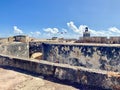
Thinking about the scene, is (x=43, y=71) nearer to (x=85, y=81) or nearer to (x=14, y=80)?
(x=14, y=80)

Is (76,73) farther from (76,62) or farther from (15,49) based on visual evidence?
(15,49)

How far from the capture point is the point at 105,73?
3.86 m

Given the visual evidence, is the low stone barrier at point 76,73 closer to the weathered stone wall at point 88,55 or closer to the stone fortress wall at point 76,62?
the stone fortress wall at point 76,62

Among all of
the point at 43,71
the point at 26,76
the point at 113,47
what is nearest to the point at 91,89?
the point at 43,71

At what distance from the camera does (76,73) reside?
4.32 metres

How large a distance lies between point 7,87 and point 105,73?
2.30 meters

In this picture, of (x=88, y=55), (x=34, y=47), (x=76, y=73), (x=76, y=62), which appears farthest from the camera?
(x=34, y=47)

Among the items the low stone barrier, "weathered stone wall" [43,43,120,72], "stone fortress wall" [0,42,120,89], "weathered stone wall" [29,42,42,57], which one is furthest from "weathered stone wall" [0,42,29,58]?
the low stone barrier

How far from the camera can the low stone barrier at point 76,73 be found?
12.3 feet

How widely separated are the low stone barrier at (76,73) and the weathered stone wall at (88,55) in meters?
3.85

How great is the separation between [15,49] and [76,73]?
27.7ft

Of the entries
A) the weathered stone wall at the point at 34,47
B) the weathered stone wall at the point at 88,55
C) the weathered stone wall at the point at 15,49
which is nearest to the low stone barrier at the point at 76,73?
the weathered stone wall at the point at 88,55

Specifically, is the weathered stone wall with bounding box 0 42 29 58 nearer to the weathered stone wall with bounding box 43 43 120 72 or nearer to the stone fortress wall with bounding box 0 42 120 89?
the stone fortress wall with bounding box 0 42 120 89

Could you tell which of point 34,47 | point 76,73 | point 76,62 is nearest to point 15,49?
point 34,47
